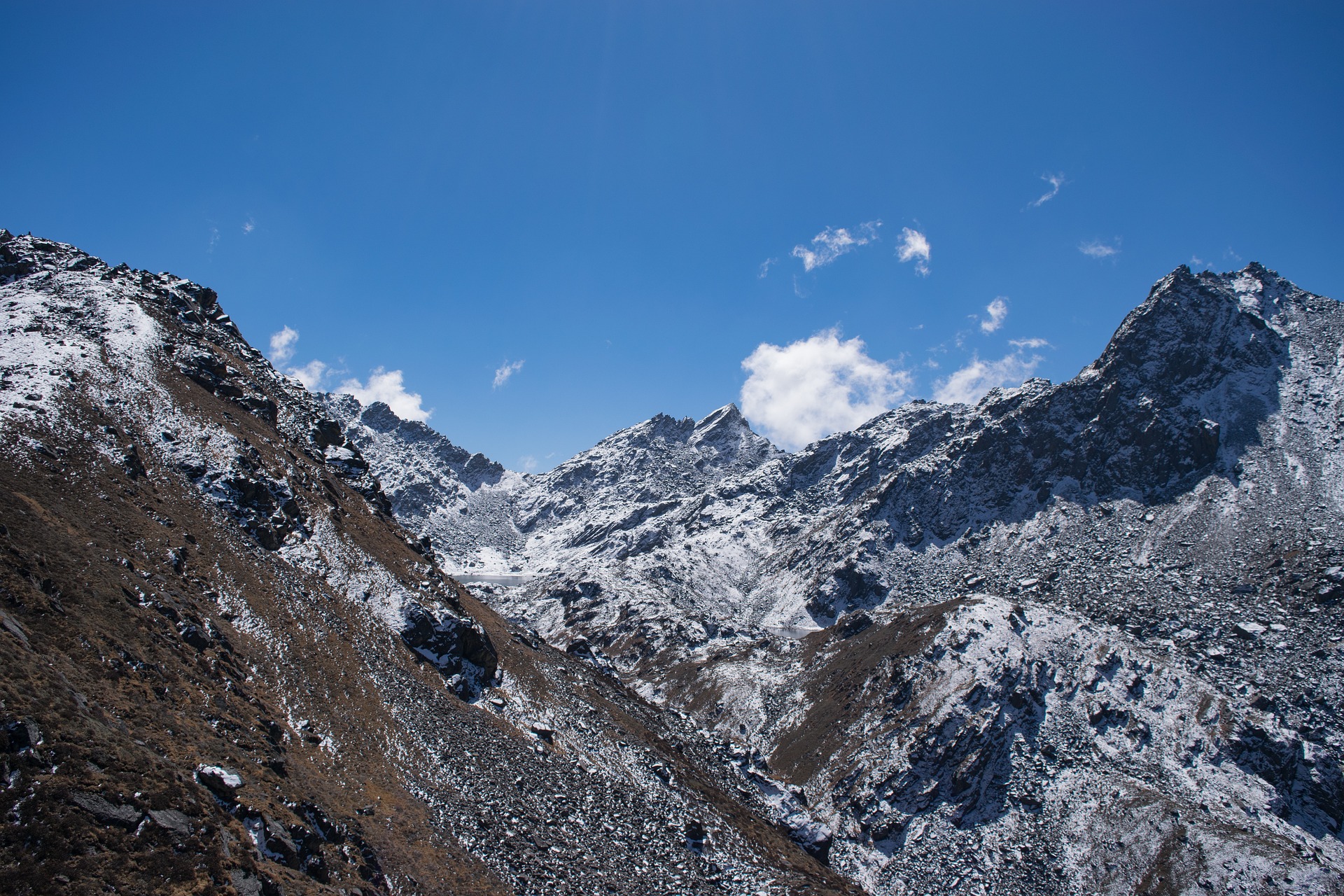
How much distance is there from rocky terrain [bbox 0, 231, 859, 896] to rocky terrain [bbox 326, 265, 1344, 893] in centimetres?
2496

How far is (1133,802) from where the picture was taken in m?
75.0

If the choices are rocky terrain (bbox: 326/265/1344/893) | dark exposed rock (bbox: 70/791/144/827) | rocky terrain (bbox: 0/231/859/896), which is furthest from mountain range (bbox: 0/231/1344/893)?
rocky terrain (bbox: 326/265/1344/893)

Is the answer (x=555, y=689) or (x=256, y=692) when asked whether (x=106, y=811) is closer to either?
(x=256, y=692)

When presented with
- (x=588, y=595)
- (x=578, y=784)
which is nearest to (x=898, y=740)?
(x=578, y=784)

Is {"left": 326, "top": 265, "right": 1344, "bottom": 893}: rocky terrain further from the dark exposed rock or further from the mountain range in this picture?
the dark exposed rock

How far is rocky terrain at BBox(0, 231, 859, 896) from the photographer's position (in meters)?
22.3

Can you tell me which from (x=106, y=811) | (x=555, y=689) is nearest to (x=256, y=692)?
(x=106, y=811)

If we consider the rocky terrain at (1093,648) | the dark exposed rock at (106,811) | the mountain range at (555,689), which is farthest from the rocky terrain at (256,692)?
the rocky terrain at (1093,648)

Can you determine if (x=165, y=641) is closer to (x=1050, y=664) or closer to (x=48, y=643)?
(x=48, y=643)

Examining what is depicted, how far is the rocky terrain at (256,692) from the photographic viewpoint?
73.3 ft

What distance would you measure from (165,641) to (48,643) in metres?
8.50

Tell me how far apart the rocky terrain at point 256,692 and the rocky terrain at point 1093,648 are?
24958 mm

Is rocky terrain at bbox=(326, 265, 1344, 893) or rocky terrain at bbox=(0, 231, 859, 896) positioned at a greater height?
rocky terrain at bbox=(326, 265, 1344, 893)

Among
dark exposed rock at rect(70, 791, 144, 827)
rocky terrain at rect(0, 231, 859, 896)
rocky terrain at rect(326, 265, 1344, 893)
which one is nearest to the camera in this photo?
dark exposed rock at rect(70, 791, 144, 827)
